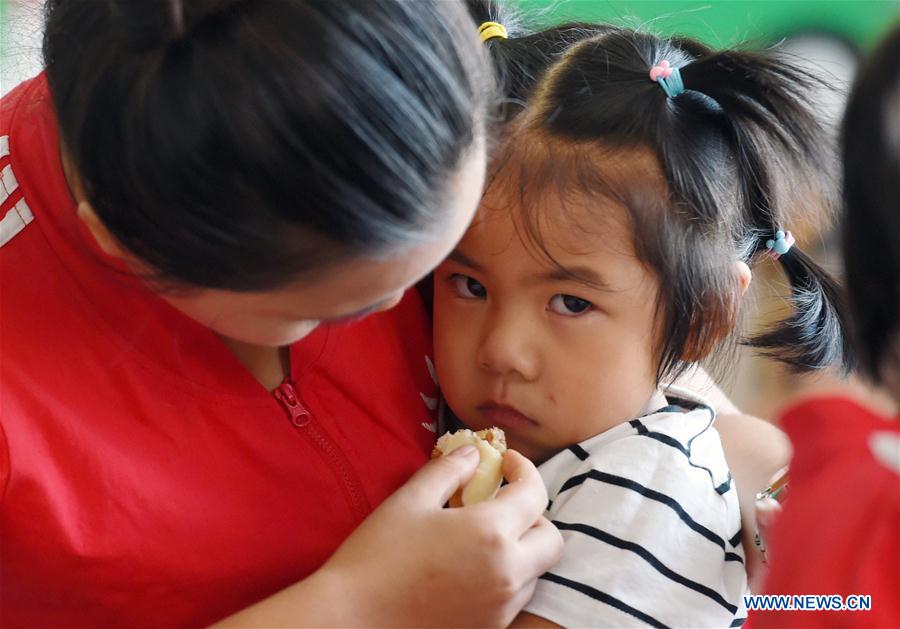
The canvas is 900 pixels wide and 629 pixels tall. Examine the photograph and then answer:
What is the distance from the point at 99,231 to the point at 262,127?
17 centimetres

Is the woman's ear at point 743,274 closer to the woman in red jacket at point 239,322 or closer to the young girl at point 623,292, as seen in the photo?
the young girl at point 623,292

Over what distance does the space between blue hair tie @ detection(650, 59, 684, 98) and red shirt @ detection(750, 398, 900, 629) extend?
35cm

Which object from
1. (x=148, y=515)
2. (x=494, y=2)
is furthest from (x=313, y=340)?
(x=494, y=2)

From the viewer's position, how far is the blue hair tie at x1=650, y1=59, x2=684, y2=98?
898mm

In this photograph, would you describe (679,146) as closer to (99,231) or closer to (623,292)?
(623,292)

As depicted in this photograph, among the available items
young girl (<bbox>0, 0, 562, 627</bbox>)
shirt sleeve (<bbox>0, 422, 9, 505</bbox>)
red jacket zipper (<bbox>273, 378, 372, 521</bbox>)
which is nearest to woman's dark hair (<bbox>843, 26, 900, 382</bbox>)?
young girl (<bbox>0, 0, 562, 627</bbox>)

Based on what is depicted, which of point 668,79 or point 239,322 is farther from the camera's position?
point 668,79

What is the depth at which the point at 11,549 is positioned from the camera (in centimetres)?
72

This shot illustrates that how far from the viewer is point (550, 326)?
2.87 feet

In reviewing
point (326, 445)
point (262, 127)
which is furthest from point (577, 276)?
point (262, 127)

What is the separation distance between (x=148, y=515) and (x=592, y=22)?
0.68 metres

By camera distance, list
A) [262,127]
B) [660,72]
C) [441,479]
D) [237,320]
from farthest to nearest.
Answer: [660,72], [441,479], [237,320], [262,127]

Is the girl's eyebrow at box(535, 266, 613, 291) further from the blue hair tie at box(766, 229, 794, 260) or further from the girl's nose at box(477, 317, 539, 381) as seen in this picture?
the blue hair tie at box(766, 229, 794, 260)

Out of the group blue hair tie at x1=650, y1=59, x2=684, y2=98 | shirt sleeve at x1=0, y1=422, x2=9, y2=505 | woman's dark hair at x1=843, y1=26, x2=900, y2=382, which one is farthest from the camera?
blue hair tie at x1=650, y1=59, x2=684, y2=98
